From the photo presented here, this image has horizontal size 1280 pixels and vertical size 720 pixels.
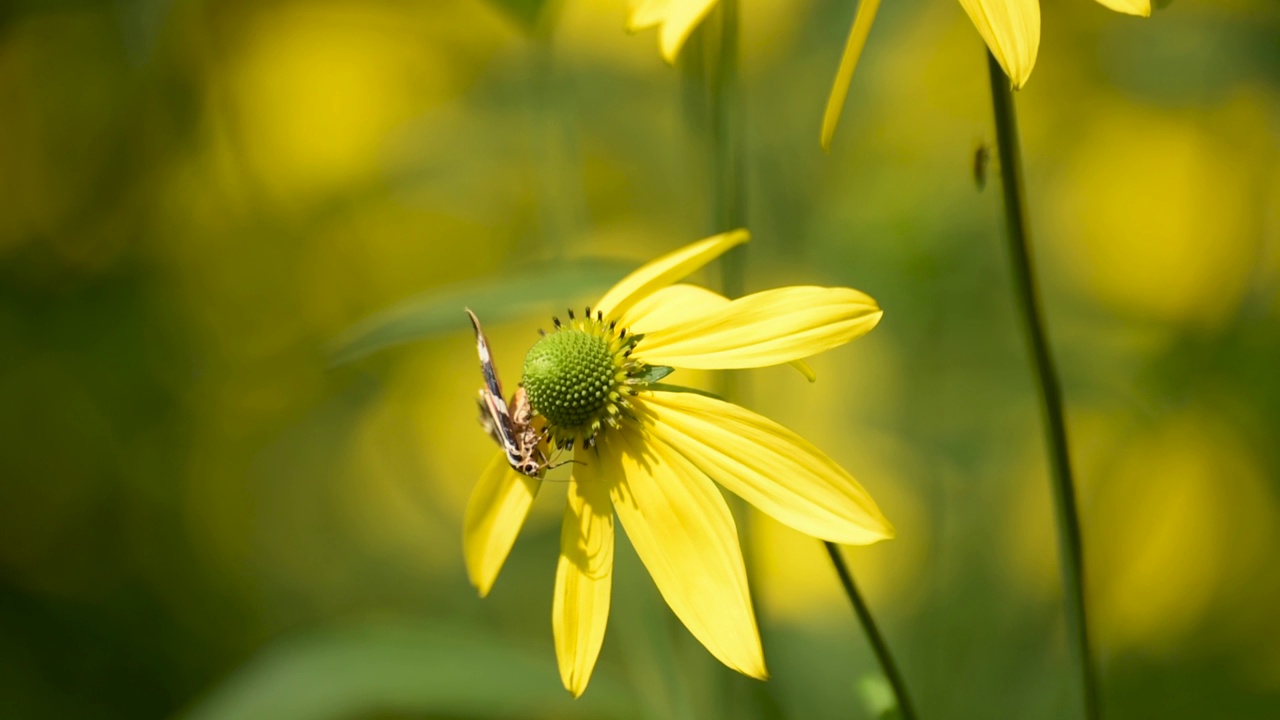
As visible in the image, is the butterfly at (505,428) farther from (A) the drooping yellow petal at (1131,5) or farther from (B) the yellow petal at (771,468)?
(A) the drooping yellow petal at (1131,5)

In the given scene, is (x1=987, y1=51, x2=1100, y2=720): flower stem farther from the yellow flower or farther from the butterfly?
the butterfly

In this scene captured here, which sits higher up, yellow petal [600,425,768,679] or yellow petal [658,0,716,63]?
yellow petal [658,0,716,63]

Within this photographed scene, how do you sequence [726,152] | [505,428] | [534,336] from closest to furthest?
[505,428] → [726,152] → [534,336]

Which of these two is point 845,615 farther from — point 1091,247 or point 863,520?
point 863,520

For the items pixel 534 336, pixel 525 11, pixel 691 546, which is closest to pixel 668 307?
pixel 691 546

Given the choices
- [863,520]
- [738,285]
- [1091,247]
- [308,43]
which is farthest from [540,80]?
[308,43]

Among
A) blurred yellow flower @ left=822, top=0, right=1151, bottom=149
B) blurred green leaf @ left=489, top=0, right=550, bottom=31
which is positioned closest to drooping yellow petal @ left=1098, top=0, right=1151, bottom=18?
blurred yellow flower @ left=822, top=0, right=1151, bottom=149

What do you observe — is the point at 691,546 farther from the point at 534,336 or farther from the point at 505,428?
the point at 534,336
